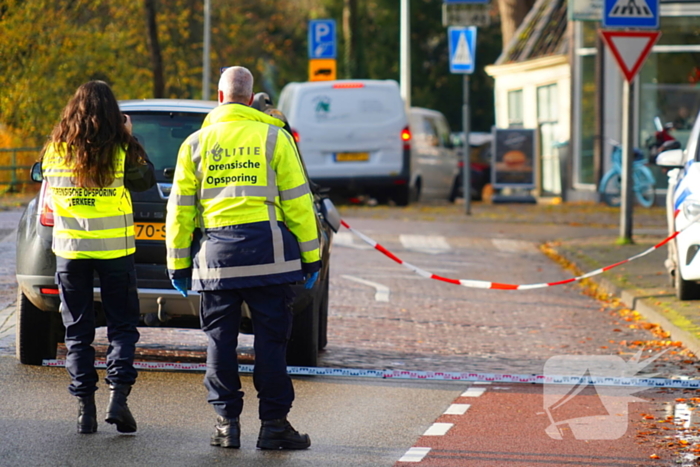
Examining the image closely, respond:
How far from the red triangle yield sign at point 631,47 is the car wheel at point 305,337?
8.24 meters

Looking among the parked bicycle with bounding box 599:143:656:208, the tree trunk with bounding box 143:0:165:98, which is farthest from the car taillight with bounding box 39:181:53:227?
the tree trunk with bounding box 143:0:165:98

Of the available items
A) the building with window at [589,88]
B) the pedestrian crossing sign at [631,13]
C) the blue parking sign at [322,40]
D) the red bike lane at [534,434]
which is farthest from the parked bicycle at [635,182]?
the red bike lane at [534,434]

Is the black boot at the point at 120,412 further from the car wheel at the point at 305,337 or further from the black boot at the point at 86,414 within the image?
the car wheel at the point at 305,337

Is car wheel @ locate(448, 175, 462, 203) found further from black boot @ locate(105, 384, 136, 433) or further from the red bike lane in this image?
black boot @ locate(105, 384, 136, 433)

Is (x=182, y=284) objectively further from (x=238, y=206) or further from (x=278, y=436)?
(x=278, y=436)

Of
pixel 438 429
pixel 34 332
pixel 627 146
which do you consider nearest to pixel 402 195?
pixel 627 146

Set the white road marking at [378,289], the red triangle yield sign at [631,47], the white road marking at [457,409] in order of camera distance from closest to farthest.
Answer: the white road marking at [457,409], the white road marking at [378,289], the red triangle yield sign at [631,47]

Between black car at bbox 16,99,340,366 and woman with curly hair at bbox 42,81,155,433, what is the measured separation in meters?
0.89

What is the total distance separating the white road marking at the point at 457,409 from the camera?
22.9ft

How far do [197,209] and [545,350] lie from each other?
4.04 metres

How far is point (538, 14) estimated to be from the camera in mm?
30500

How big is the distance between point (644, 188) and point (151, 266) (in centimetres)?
1678

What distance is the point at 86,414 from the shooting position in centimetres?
623

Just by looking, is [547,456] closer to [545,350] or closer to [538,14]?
[545,350]
